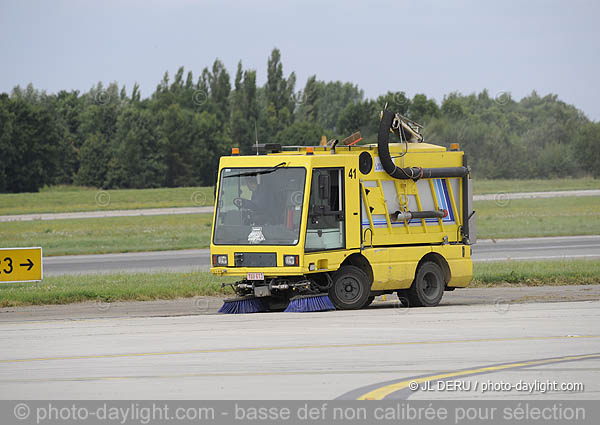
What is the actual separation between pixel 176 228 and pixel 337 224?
27754 millimetres

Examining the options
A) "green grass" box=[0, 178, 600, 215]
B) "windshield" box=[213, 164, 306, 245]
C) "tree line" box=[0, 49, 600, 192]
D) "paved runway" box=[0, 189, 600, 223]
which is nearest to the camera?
"windshield" box=[213, 164, 306, 245]

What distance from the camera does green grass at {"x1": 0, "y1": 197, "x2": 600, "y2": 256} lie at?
114 ft

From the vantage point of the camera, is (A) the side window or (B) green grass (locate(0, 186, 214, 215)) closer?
(A) the side window

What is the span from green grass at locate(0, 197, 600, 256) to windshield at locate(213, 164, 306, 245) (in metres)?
17.7

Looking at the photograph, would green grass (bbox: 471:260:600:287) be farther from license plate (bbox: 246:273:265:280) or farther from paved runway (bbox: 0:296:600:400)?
license plate (bbox: 246:273:265:280)

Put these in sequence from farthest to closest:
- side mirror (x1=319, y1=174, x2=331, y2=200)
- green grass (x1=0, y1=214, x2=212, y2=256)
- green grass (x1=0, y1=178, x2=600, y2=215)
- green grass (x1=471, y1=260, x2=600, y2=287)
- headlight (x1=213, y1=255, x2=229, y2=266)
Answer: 1. green grass (x1=0, y1=178, x2=600, y2=215)
2. green grass (x1=0, y1=214, x2=212, y2=256)
3. green grass (x1=471, y1=260, x2=600, y2=287)
4. headlight (x1=213, y1=255, x2=229, y2=266)
5. side mirror (x1=319, y1=174, x2=331, y2=200)

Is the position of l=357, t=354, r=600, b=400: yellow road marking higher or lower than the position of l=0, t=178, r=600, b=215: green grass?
lower

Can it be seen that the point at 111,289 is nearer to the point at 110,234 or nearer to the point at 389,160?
the point at 389,160

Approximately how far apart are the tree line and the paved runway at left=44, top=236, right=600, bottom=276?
29.8m

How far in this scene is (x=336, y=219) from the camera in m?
15.2

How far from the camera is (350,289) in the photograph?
51.2 feet

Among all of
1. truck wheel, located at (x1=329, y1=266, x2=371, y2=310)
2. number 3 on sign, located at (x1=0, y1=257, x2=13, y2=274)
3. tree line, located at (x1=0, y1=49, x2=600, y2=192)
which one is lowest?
truck wheel, located at (x1=329, y1=266, x2=371, y2=310)

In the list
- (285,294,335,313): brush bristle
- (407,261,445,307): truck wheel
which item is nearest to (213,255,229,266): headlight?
(285,294,335,313): brush bristle
